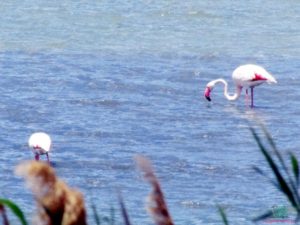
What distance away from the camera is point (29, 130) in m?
10.1

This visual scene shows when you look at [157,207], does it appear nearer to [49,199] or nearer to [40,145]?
[49,199]

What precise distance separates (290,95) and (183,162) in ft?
11.8

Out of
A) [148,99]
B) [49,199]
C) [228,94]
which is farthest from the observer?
[228,94]

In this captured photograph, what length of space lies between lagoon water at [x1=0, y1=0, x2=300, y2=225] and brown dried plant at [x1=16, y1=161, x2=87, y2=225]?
2989mm

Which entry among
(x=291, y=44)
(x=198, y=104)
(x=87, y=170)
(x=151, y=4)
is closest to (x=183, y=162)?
(x=87, y=170)

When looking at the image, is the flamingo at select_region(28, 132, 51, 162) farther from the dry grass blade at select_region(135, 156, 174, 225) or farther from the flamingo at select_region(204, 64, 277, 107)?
the dry grass blade at select_region(135, 156, 174, 225)

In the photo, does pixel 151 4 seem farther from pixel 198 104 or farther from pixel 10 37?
pixel 198 104

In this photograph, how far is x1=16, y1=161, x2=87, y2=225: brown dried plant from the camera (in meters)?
0.92

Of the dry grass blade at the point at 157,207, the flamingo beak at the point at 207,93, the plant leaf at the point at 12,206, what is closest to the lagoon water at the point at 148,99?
the flamingo beak at the point at 207,93

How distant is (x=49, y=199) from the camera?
0.93 meters

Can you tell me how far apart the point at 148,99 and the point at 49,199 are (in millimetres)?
10494

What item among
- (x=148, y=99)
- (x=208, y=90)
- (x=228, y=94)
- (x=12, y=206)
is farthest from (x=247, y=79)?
(x=12, y=206)

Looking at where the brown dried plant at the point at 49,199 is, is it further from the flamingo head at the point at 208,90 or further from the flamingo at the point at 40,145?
the flamingo head at the point at 208,90

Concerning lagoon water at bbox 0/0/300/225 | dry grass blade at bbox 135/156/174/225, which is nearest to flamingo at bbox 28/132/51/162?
lagoon water at bbox 0/0/300/225
